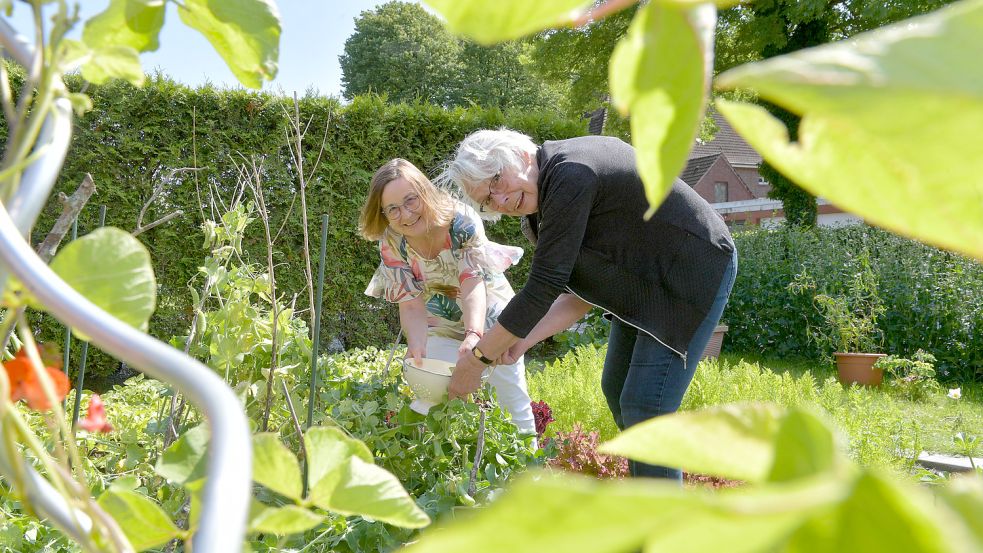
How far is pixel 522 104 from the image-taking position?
29344 millimetres

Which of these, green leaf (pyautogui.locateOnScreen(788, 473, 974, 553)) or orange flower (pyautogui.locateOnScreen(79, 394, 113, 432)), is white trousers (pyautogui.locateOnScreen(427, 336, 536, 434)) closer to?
orange flower (pyautogui.locateOnScreen(79, 394, 113, 432))

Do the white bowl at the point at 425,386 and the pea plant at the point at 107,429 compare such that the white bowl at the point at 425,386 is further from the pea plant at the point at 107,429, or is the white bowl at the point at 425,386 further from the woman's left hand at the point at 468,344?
the pea plant at the point at 107,429

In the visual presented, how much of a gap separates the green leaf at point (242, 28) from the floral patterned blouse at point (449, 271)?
305cm

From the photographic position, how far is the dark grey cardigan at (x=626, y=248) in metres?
2.64

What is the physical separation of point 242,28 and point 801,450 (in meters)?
0.36

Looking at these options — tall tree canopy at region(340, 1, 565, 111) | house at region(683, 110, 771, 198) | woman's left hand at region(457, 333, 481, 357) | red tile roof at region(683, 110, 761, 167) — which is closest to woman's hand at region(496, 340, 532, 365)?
woman's left hand at region(457, 333, 481, 357)

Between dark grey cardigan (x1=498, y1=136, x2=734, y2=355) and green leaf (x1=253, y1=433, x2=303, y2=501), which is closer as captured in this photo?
green leaf (x1=253, y1=433, x2=303, y2=501)

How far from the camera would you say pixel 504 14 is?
0.65 feet

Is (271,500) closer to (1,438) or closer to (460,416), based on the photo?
(460,416)

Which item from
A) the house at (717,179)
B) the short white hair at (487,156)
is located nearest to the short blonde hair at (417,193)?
the short white hair at (487,156)

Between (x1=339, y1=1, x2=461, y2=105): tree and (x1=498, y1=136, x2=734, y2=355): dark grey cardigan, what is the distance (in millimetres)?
27751

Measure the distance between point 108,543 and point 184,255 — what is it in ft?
21.8

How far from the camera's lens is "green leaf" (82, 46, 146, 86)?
0.37m

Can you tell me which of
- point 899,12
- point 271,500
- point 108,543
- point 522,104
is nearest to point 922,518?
point 108,543
